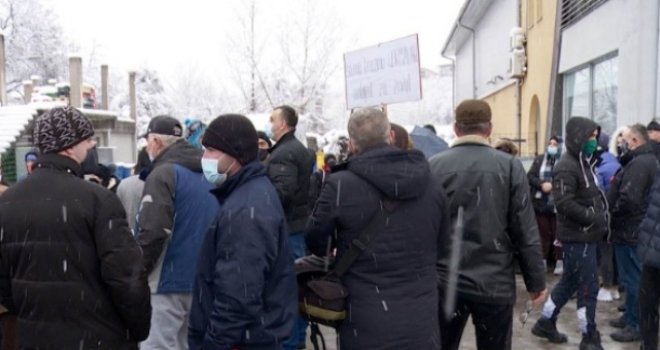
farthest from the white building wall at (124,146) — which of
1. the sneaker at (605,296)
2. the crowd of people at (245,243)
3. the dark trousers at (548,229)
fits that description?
the crowd of people at (245,243)

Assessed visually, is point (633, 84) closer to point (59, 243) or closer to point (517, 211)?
point (517, 211)

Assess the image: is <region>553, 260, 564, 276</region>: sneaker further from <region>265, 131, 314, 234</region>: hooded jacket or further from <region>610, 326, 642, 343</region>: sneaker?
<region>265, 131, 314, 234</region>: hooded jacket

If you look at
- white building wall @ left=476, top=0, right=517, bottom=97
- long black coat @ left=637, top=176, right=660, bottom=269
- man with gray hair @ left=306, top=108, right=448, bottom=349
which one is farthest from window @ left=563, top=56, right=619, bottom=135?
man with gray hair @ left=306, top=108, right=448, bottom=349

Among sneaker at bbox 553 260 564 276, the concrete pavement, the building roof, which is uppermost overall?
the building roof

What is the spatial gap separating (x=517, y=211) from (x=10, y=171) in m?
11.4

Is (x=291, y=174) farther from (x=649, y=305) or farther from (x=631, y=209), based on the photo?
(x=631, y=209)

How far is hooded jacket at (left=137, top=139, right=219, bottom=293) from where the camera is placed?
12.7ft

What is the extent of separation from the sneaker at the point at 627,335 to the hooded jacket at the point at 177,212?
4.20m

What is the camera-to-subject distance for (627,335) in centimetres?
618

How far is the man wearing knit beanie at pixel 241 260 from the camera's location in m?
2.76

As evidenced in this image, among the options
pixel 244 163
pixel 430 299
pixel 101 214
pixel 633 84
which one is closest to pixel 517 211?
pixel 430 299

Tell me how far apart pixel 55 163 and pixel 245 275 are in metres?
0.99

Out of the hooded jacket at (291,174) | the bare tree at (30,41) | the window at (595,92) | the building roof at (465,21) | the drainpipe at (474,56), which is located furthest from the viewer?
the bare tree at (30,41)

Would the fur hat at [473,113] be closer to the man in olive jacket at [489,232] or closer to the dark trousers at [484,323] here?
the man in olive jacket at [489,232]
